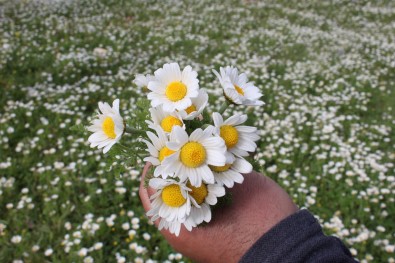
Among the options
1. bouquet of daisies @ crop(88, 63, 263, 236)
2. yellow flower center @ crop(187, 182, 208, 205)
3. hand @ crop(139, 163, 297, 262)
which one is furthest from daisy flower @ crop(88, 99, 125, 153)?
yellow flower center @ crop(187, 182, 208, 205)

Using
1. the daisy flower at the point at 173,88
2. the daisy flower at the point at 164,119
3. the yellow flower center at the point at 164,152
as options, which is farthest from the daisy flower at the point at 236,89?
the yellow flower center at the point at 164,152

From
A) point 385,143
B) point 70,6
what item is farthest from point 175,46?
point 385,143

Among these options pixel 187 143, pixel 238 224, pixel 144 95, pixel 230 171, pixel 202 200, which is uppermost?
pixel 187 143

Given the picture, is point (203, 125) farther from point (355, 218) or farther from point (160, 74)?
point (355, 218)

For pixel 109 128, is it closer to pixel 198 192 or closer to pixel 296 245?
pixel 198 192

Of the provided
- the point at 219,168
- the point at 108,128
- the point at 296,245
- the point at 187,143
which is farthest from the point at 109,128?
the point at 296,245

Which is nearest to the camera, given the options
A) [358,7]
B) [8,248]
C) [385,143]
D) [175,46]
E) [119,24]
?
[8,248]
